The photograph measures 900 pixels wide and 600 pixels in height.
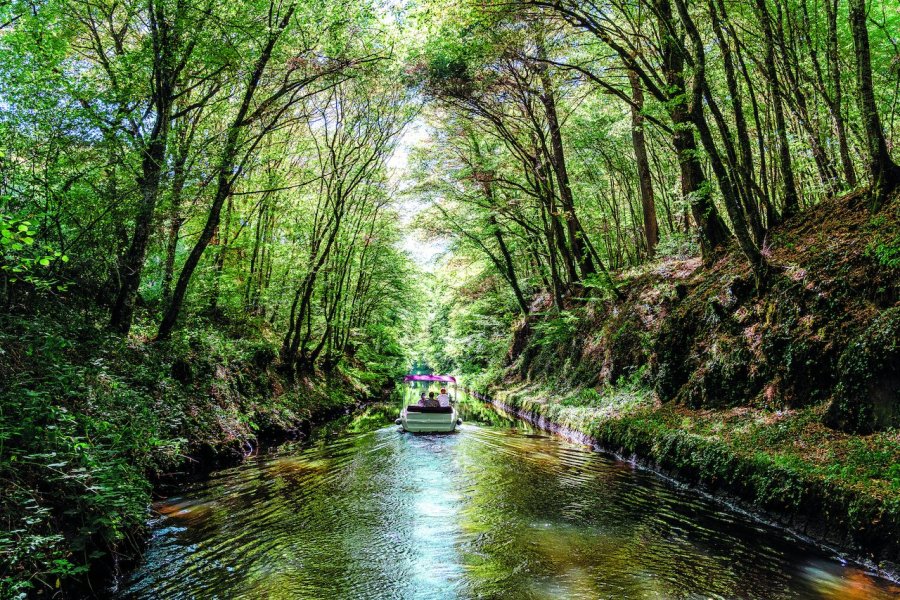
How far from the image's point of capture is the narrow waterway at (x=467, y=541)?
5039 mm

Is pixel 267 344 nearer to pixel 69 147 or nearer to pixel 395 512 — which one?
pixel 69 147

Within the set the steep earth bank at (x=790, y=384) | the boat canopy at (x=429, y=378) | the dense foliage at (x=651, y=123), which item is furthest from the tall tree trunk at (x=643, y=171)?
the boat canopy at (x=429, y=378)

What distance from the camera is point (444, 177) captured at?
75.5 ft

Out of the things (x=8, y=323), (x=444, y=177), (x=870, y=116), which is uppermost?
(x=444, y=177)

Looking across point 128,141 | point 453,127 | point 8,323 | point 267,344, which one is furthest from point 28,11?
point 453,127

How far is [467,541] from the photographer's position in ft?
21.0

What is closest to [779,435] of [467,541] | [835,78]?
[467,541]

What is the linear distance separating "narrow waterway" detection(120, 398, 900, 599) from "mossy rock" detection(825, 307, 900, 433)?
186 centimetres

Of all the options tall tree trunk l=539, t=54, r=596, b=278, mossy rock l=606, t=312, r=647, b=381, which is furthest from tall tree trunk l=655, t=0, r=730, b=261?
tall tree trunk l=539, t=54, r=596, b=278

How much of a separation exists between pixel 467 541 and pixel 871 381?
5695 millimetres

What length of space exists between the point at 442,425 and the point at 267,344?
6.88m

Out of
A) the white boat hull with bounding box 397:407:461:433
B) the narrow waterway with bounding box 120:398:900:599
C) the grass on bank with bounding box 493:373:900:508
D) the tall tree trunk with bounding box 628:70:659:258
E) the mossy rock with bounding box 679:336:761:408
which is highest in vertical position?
the tall tree trunk with bounding box 628:70:659:258

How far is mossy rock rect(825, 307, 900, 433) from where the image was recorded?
20.0 ft

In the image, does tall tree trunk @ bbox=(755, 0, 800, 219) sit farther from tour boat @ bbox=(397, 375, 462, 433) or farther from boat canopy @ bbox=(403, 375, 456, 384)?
boat canopy @ bbox=(403, 375, 456, 384)
